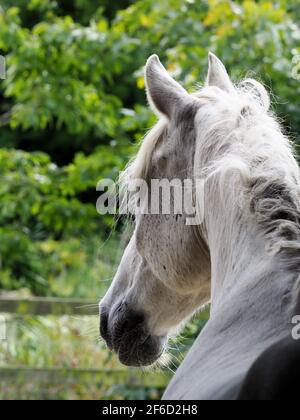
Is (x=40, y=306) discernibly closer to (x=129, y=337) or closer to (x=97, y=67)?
(x=97, y=67)

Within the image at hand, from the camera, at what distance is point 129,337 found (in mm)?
2549

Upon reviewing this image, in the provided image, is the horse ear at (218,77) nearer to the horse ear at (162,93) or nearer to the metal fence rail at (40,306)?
the horse ear at (162,93)

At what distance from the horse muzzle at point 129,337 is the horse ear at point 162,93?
64 cm

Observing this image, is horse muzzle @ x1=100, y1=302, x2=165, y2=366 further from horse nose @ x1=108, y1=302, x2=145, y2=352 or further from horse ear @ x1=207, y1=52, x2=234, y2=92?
horse ear @ x1=207, y1=52, x2=234, y2=92

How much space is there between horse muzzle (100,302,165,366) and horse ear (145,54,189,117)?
0.64 m

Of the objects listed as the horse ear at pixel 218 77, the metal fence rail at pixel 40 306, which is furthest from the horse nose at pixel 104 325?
the metal fence rail at pixel 40 306

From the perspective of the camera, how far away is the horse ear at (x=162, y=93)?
2.28 meters

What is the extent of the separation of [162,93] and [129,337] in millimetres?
813

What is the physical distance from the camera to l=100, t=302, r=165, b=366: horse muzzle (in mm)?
2500

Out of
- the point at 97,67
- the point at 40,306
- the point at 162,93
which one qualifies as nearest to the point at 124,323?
the point at 162,93

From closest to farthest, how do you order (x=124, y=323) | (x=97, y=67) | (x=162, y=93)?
(x=162, y=93), (x=124, y=323), (x=97, y=67)

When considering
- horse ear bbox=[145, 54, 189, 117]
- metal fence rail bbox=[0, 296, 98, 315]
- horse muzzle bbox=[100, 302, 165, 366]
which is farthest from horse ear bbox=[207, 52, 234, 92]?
metal fence rail bbox=[0, 296, 98, 315]

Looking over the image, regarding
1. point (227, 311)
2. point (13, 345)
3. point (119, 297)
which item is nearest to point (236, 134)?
point (227, 311)

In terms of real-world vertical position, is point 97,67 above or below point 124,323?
below
